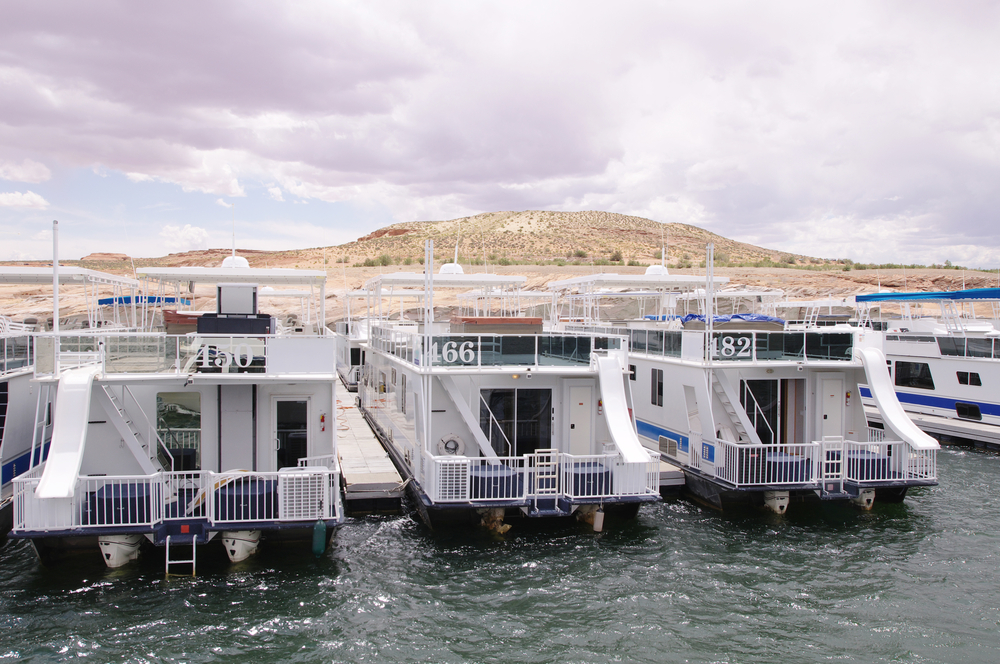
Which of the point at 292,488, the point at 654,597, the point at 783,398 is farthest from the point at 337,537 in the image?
the point at 783,398

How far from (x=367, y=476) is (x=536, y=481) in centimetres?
468

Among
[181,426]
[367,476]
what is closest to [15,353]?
[181,426]

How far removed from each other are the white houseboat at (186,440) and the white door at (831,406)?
1130cm

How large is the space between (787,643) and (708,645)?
112 cm

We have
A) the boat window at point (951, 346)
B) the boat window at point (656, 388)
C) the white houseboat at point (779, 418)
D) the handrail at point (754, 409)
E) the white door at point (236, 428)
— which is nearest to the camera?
the white door at point (236, 428)

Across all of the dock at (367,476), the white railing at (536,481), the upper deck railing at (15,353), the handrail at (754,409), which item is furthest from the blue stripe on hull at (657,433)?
the upper deck railing at (15,353)

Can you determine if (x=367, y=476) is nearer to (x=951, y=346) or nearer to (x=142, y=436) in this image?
(x=142, y=436)

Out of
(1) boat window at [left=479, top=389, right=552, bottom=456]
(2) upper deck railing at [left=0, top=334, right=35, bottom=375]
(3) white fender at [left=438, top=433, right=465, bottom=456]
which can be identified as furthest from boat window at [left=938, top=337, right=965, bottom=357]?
(2) upper deck railing at [left=0, top=334, right=35, bottom=375]

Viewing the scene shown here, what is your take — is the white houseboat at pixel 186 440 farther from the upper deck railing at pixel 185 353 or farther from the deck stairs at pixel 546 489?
the deck stairs at pixel 546 489

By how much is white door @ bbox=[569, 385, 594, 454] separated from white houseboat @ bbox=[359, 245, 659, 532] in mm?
21

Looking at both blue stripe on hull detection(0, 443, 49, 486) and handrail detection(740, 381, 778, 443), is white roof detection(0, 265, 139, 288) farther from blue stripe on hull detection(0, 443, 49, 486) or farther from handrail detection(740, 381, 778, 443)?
handrail detection(740, 381, 778, 443)

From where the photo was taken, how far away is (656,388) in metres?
18.3

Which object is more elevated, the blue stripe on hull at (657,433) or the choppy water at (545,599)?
the blue stripe on hull at (657,433)

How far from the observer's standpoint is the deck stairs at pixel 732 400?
50.8 feet
